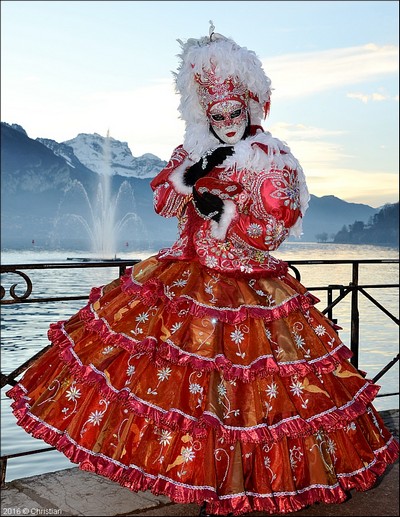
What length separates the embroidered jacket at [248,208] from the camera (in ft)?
8.47

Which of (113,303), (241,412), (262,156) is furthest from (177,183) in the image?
(241,412)

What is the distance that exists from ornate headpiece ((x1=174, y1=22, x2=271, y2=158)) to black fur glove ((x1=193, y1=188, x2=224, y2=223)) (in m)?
0.27

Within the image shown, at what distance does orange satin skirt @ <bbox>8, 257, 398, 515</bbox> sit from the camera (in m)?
2.33

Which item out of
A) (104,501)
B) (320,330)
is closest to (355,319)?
(320,330)

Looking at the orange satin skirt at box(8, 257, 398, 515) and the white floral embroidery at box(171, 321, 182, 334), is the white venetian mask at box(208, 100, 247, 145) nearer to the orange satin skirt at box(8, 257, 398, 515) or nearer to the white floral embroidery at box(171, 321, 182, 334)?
the orange satin skirt at box(8, 257, 398, 515)

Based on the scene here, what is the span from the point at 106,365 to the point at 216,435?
0.50 m

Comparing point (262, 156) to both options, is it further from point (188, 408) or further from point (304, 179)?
point (188, 408)

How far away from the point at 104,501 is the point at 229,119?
183 centimetres

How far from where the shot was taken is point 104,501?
2953mm

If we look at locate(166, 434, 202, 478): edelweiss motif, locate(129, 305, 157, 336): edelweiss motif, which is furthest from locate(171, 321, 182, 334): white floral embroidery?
locate(166, 434, 202, 478): edelweiss motif

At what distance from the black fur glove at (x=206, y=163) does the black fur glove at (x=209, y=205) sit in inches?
2.8

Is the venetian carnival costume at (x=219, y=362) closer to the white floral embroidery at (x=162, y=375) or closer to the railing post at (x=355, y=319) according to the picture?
the white floral embroidery at (x=162, y=375)

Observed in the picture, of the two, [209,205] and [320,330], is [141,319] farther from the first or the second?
[320,330]

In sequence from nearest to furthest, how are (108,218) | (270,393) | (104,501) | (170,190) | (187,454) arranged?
(187,454) < (270,393) < (170,190) < (104,501) < (108,218)
